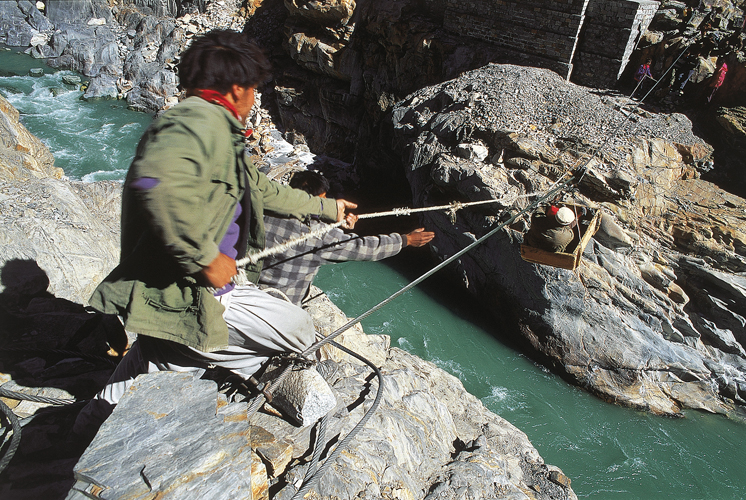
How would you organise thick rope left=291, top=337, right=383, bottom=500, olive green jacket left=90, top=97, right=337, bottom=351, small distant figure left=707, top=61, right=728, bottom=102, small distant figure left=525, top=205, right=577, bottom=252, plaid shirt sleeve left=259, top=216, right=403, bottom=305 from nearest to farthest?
olive green jacket left=90, top=97, right=337, bottom=351 → thick rope left=291, top=337, right=383, bottom=500 → plaid shirt sleeve left=259, top=216, right=403, bottom=305 → small distant figure left=525, top=205, right=577, bottom=252 → small distant figure left=707, top=61, right=728, bottom=102

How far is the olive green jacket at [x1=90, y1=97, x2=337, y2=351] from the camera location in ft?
4.78

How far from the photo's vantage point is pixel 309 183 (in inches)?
128

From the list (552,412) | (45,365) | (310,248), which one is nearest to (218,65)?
(310,248)

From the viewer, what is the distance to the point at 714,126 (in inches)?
368

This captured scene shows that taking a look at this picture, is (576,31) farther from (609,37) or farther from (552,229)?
(552,229)

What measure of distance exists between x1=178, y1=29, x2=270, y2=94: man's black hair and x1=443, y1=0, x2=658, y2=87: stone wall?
12011mm

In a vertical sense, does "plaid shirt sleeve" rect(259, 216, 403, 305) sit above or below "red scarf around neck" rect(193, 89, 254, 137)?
below

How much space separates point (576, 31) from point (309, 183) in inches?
441

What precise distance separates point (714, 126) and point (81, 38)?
26.4 m

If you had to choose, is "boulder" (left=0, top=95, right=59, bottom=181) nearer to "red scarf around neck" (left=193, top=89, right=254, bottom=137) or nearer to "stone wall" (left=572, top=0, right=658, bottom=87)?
"red scarf around neck" (left=193, top=89, right=254, bottom=137)

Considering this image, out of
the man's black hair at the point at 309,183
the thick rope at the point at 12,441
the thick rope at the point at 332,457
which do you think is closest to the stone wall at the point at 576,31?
the man's black hair at the point at 309,183

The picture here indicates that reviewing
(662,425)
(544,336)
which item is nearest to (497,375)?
(544,336)

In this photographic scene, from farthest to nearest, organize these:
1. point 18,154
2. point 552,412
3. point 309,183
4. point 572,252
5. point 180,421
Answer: point 552,412
point 18,154
point 572,252
point 309,183
point 180,421

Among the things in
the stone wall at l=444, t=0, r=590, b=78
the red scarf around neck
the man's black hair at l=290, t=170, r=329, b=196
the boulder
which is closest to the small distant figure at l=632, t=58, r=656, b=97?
the stone wall at l=444, t=0, r=590, b=78
